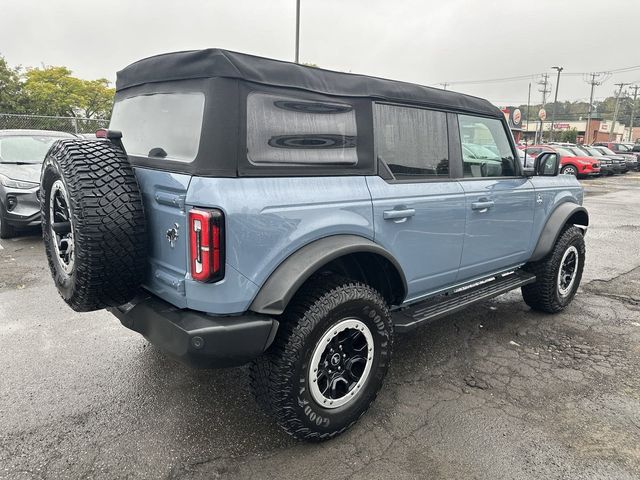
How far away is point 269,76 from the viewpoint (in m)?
2.36

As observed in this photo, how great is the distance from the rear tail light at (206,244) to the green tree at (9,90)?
2850 cm

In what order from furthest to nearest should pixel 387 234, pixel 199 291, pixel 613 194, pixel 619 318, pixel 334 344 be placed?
pixel 613 194, pixel 619 318, pixel 387 234, pixel 334 344, pixel 199 291

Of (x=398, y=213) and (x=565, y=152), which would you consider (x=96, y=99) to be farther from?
(x=398, y=213)

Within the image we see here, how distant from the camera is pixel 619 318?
4523mm

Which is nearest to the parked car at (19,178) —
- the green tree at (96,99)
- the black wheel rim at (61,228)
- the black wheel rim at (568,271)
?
the black wheel rim at (61,228)

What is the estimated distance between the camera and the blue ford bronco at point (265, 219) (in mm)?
2193

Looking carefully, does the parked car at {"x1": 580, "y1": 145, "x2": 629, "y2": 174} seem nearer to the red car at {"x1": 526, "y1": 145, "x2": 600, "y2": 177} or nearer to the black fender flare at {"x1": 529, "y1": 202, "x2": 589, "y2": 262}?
the red car at {"x1": 526, "y1": 145, "x2": 600, "y2": 177}

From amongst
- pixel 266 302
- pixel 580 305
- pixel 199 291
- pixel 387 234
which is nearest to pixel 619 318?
pixel 580 305

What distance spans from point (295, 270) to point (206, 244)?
46cm

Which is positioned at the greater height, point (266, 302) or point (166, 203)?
point (166, 203)

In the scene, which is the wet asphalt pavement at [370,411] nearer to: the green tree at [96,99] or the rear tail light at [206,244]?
the rear tail light at [206,244]

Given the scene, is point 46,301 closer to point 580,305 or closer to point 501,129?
point 501,129

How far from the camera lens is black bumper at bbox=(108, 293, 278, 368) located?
215 cm

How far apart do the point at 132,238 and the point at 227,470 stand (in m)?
1.25
